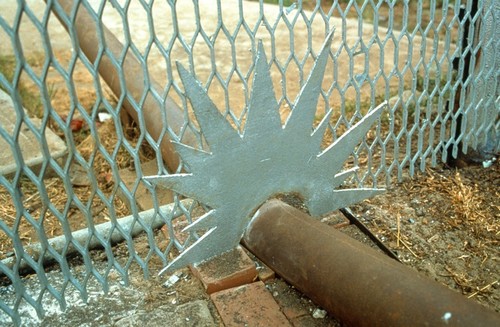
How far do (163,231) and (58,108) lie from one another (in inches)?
92.2

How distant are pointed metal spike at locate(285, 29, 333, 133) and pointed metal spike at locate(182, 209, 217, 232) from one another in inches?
15.7

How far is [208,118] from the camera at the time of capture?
6.67 feet

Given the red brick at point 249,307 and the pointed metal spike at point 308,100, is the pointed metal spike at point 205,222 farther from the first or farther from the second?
the pointed metal spike at point 308,100

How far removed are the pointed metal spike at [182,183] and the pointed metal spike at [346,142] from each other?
49 centimetres

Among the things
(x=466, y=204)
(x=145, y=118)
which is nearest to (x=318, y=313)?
(x=466, y=204)

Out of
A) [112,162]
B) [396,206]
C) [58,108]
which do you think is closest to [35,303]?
[112,162]

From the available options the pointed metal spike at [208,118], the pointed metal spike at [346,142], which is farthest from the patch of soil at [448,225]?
the pointed metal spike at [208,118]

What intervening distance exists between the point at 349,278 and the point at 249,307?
0.39m

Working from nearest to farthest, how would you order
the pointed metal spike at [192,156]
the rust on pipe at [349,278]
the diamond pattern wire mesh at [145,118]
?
the rust on pipe at [349,278] → the diamond pattern wire mesh at [145,118] → the pointed metal spike at [192,156]

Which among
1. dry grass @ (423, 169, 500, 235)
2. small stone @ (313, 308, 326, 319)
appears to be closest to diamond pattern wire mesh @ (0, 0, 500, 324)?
dry grass @ (423, 169, 500, 235)

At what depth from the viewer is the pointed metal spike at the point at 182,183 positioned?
6.73 ft

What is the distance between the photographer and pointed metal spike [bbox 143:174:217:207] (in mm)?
2053

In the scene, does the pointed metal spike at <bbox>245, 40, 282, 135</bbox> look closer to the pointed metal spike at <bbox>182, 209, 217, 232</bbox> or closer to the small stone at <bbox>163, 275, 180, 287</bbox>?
the pointed metal spike at <bbox>182, 209, 217, 232</bbox>

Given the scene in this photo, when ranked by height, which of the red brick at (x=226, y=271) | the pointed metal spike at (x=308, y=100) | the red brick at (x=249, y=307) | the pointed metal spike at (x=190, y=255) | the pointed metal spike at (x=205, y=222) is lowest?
the red brick at (x=249, y=307)
